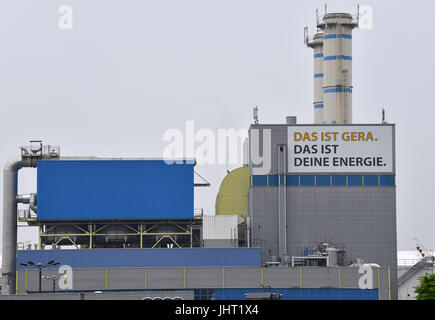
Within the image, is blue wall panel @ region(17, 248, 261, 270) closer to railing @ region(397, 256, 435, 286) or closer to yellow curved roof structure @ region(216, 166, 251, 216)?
yellow curved roof structure @ region(216, 166, 251, 216)

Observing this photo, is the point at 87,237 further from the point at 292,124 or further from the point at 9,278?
the point at 292,124

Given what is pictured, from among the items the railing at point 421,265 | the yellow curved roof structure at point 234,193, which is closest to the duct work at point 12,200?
the yellow curved roof structure at point 234,193

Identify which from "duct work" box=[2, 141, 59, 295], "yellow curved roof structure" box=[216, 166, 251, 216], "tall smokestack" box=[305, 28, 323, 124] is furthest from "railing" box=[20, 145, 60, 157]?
"tall smokestack" box=[305, 28, 323, 124]

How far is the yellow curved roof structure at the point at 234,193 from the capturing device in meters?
94.8

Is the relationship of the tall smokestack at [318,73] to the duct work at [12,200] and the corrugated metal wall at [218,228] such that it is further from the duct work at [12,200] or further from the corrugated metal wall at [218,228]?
the duct work at [12,200]

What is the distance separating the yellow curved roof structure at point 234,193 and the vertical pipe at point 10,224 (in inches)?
849

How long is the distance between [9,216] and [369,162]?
37.1m

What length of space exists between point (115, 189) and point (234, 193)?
511 inches

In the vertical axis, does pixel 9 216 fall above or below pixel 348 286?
above

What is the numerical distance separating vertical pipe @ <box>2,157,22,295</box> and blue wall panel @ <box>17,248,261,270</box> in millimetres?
6599

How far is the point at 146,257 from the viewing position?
275ft
